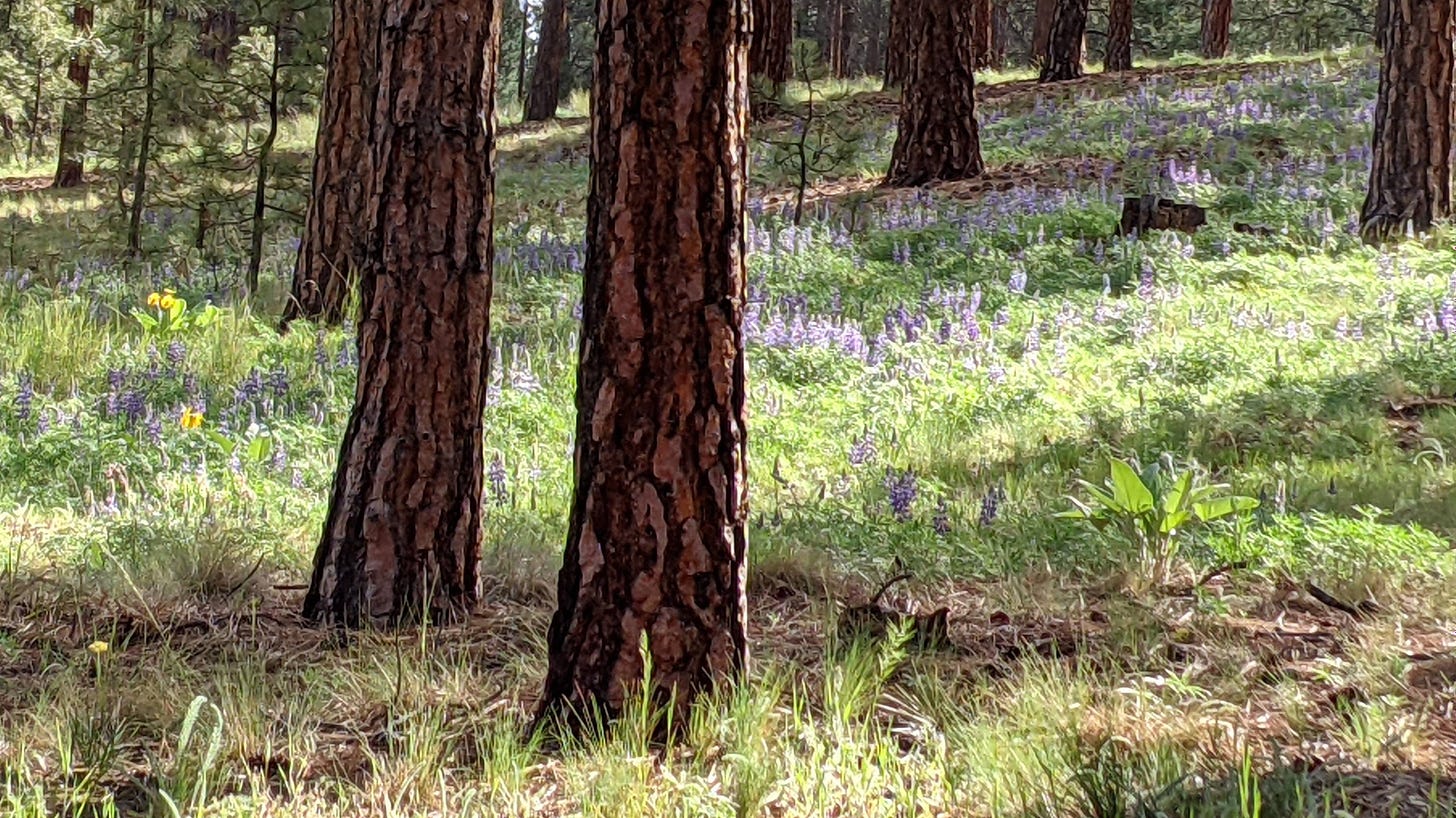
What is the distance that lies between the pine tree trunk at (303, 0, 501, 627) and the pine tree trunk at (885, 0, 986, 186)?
345 inches

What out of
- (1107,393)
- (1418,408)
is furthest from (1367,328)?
(1107,393)

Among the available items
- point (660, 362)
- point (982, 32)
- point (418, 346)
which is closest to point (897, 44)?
point (982, 32)

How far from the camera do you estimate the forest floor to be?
105 inches

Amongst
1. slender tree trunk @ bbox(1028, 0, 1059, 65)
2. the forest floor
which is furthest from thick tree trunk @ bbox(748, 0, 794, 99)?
slender tree trunk @ bbox(1028, 0, 1059, 65)

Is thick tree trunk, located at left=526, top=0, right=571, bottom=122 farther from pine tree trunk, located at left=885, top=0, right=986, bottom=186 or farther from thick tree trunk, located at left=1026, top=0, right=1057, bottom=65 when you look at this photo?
pine tree trunk, located at left=885, top=0, right=986, bottom=186

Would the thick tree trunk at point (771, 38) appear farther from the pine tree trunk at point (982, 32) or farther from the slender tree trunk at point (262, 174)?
the slender tree trunk at point (262, 174)

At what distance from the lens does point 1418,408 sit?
637cm

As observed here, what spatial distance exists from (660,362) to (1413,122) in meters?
9.09

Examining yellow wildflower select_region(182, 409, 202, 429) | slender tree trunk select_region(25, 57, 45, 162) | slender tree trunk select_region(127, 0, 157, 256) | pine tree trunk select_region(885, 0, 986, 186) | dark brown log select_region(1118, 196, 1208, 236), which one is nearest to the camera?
yellow wildflower select_region(182, 409, 202, 429)

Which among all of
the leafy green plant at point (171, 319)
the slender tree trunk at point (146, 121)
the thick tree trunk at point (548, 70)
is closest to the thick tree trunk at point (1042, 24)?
the thick tree trunk at point (548, 70)

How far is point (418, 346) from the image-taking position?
3.79m

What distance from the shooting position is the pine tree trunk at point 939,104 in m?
12.0

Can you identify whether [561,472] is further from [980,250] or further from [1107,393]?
[980,250]

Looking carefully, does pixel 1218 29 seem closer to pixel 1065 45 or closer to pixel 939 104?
pixel 1065 45
